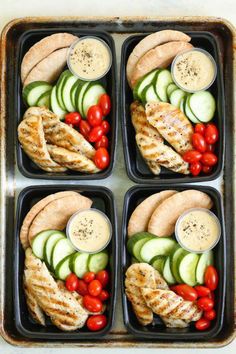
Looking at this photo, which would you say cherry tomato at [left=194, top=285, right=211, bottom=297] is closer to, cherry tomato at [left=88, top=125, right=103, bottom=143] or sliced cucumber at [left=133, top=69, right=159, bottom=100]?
cherry tomato at [left=88, top=125, right=103, bottom=143]

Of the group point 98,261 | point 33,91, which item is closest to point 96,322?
point 98,261

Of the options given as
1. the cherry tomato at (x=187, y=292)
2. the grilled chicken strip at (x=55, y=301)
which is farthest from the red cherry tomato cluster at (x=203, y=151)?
the grilled chicken strip at (x=55, y=301)

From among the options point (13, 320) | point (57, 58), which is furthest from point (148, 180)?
point (13, 320)

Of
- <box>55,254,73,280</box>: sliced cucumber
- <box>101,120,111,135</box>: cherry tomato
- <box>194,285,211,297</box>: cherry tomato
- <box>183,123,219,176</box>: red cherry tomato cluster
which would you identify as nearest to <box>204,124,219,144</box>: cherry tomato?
<box>183,123,219,176</box>: red cherry tomato cluster

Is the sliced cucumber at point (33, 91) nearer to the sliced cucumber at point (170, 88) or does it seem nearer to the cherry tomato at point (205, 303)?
the sliced cucumber at point (170, 88)

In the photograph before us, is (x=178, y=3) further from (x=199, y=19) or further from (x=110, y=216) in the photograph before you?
(x=110, y=216)

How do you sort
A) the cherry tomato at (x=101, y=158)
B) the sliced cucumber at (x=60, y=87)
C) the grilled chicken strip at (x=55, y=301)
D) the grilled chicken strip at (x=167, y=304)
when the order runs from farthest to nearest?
the sliced cucumber at (x=60, y=87) < the cherry tomato at (x=101, y=158) < the grilled chicken strip at (x=55, y=301) < the grilled chicken strip at (x=167, y=304)
